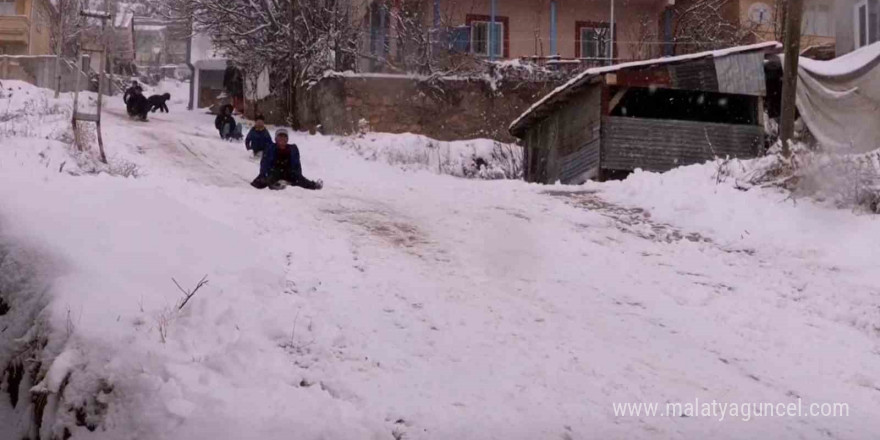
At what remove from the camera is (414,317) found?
21.7 ft

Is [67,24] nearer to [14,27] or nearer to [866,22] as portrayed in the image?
[14,27]

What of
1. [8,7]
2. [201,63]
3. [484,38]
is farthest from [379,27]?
[8,7]

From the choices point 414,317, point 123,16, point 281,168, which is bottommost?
point 414,317

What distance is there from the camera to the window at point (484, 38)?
25969mm

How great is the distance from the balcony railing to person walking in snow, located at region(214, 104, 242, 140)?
789 inches

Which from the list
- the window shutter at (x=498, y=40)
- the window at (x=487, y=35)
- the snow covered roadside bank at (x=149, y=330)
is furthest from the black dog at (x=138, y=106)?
the snow covered roadside bank at (x=149, y=330)

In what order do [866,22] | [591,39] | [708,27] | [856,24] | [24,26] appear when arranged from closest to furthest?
[866,22], [856,24], [708,27], [591,39], [24,26]

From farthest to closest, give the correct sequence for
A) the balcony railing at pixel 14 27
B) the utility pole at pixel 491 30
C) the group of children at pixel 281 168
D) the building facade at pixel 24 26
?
the building facade at pixel 24 26, the balcony railing at pixel 14 27, the utility pole at pixel 491 30, the group of children at pixel 281 168

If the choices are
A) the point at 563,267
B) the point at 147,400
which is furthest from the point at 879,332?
the point at 147,400

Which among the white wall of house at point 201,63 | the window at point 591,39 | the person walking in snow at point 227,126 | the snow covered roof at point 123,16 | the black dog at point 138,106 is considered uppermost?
the snow covered roof at point 123,16

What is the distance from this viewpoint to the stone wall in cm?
2348

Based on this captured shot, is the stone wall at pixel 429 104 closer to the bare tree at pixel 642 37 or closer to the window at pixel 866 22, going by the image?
the bare tree at pixel 642 37

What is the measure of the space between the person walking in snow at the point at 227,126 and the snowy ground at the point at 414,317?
37.5 ft

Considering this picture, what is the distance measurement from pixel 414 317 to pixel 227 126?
55.5 ft
